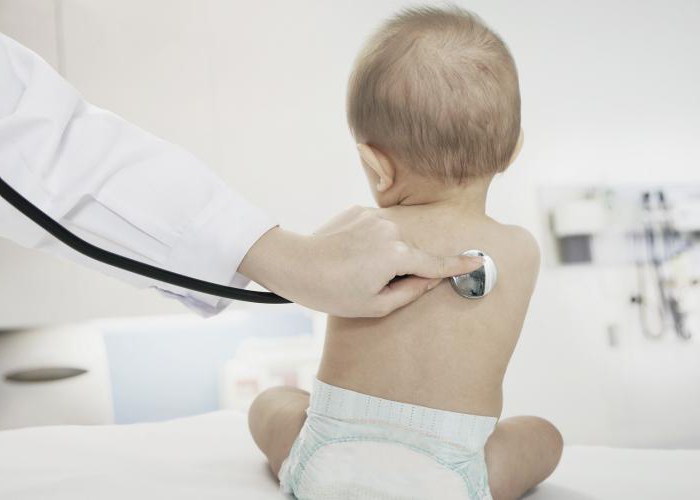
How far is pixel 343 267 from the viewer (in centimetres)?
67

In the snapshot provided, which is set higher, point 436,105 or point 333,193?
point 436,105

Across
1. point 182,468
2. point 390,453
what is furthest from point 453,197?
point 182,468

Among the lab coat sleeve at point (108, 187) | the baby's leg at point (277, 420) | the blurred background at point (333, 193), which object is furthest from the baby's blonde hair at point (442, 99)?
the blurred background at point (333, 193)

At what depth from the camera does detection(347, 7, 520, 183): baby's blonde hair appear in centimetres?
85

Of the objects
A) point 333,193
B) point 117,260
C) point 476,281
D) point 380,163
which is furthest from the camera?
point 333,193

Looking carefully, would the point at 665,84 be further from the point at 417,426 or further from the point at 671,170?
the point at 417,426

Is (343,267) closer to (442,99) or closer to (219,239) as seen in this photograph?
(219,239)

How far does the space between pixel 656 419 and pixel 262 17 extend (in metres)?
1.92

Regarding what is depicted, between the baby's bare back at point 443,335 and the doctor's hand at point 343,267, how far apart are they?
86 mm

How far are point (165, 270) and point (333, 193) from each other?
150cm

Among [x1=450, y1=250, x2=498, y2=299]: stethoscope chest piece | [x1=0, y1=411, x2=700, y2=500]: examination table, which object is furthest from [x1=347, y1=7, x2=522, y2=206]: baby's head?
[x1=0, y1=411, x2=700, y2=500]: examination table

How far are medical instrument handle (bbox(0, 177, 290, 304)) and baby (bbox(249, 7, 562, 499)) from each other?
6.0 inches

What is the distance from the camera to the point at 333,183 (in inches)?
86.0

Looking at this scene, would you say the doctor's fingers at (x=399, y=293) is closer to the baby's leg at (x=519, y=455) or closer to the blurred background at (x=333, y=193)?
the baby's leg at (x=519, y=455)
